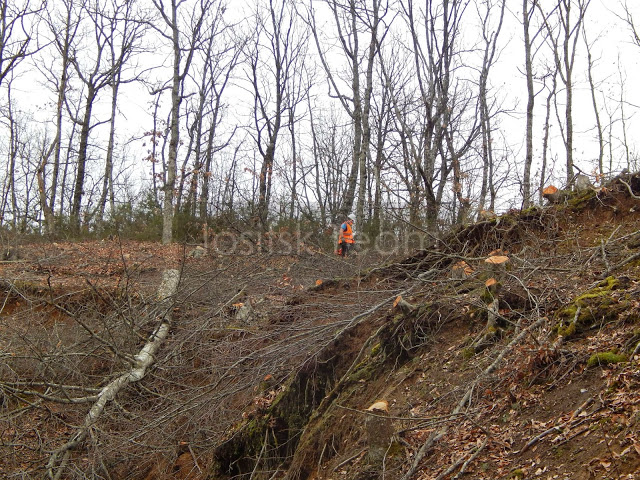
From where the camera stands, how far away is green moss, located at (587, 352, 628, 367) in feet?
10.9

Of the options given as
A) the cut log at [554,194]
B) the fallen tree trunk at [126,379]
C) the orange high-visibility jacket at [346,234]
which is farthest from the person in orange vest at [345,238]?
the cut log at [554,194]

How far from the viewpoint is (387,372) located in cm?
500

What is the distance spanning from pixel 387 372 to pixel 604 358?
2070 mm

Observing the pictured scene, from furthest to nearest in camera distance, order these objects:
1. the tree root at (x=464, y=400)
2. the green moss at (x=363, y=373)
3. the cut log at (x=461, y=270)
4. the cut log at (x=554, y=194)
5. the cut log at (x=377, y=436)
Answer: the cut log at (x=554, y=194)
the cut log at (x=461, y=270)
the green moss at (x=363, y=373)
the cut log at (x=377, y=436)
the tree root at (x=464, y=400)

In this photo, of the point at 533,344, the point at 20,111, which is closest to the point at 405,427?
the point at 533,344

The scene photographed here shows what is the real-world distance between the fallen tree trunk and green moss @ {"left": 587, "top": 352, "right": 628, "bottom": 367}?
15.7 ft

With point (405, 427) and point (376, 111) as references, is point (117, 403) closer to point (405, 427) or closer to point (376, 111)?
point (405, 427)

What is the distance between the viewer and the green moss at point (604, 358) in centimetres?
334

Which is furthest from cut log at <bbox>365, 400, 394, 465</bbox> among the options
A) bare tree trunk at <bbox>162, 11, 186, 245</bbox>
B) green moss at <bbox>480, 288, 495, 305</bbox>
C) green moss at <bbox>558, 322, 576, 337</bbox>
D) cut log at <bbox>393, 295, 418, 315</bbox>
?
bare tree trunk at <bbox>162, 11, 186, 245</bbox>

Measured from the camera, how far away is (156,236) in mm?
18953

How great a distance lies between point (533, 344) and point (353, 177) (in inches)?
458

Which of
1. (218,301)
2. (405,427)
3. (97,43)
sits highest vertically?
(97,43)

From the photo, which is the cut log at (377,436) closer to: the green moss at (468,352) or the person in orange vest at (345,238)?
the green moss at (468,352)

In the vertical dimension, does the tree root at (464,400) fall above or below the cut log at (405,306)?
below
